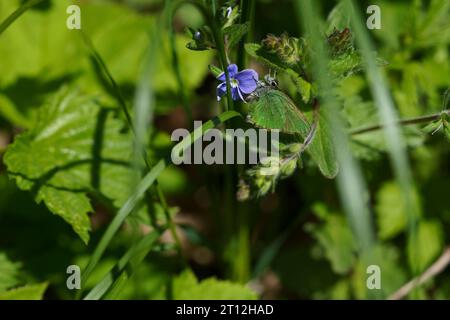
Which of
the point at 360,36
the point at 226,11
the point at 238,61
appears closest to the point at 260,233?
the point at 238,61

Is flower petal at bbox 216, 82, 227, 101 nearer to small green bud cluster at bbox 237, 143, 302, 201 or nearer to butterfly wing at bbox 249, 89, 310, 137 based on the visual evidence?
butterfly wing at bbox 249, 89, 310, 137

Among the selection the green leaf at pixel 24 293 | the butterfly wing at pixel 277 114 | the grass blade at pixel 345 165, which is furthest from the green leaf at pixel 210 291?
the grass blade at pixel 345 165

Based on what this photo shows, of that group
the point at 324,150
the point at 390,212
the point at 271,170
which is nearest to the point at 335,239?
the point at 390,212

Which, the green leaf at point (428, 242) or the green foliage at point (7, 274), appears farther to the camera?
the green leaf at point (428, 242)

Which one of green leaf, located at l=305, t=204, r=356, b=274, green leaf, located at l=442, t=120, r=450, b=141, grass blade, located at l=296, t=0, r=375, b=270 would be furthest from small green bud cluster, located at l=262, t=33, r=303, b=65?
green leaf, located at l=305, t=204, r=356, b=274

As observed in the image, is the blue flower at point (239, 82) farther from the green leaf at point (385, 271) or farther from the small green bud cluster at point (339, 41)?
the green leaf at point (385, 271)
